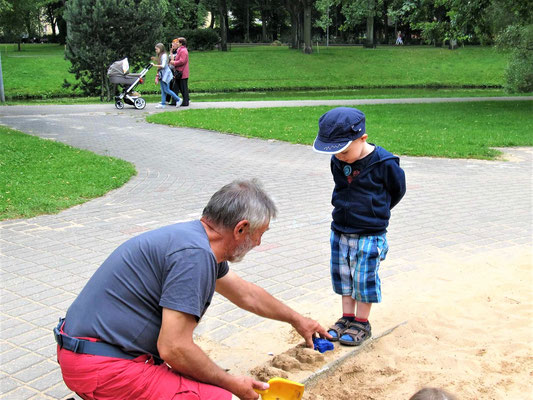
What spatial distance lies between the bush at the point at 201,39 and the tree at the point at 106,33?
23923 mm

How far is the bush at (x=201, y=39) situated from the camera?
157 feet

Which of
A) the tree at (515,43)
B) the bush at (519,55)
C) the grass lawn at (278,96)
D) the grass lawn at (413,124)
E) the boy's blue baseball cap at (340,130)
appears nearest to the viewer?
the boy's blue baseball cap at (340,130)

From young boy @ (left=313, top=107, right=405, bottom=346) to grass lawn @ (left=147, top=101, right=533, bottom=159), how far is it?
8.15 m

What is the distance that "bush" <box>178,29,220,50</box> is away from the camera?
4797cm

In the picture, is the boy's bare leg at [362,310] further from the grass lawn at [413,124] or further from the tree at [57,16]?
the tree at [57,16]

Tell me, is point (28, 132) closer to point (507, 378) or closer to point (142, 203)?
point (142, 203)

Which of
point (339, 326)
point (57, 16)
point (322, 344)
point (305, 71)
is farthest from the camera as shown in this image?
point (57, 16)

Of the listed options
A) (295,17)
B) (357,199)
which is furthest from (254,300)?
(295,17)

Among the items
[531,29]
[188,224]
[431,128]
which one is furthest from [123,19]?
[188,224]

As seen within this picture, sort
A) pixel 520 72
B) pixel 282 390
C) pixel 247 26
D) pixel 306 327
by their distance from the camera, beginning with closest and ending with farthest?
pixel 282 390, pixel 306 327, pixel 520 72, pixel 247 26

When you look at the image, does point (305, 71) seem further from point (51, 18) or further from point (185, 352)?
point (185, 352)

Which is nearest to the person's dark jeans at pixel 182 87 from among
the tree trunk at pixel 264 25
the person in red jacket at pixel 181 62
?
the person in red jacket at pixel 181 62

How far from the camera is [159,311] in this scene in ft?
8.38

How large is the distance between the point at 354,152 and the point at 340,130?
180mm
